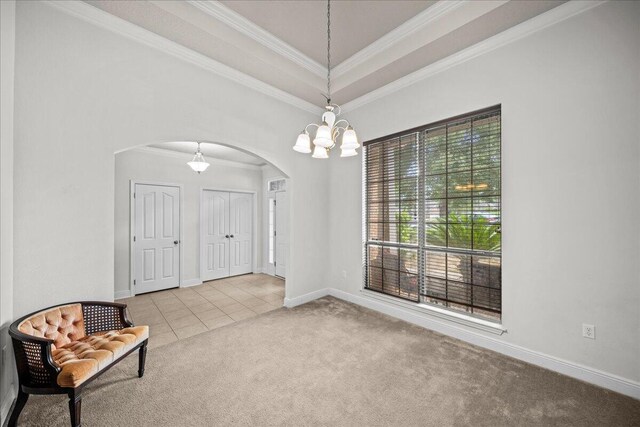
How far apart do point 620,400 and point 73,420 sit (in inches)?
152

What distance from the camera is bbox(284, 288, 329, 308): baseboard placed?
396cm

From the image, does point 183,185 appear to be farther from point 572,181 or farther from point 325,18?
point 572,181

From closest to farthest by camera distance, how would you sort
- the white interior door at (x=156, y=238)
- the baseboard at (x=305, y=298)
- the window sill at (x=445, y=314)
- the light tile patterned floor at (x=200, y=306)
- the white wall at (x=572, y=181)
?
the white wall at (x=572, y=181) → the window sill at (x=445, y=314) → the light tile patterned floor at (x=200, y=306) → the baseboard at (x=305, y=298) → the white interior door at (x=156, y=238)

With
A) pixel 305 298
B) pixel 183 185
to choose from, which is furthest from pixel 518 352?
pixel 183 185

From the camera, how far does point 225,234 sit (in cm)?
612

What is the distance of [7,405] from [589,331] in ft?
14.8

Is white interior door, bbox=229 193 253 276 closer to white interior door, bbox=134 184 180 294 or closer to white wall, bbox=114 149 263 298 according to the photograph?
white wall, bbox=114 149 263 298

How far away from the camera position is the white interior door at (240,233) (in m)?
6.24

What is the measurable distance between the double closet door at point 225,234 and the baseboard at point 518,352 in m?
3.64

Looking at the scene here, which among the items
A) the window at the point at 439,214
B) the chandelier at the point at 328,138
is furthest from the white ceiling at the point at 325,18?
the window at the point at 439,214

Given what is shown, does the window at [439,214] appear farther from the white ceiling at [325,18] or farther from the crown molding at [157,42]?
the crown molding at [157,42]

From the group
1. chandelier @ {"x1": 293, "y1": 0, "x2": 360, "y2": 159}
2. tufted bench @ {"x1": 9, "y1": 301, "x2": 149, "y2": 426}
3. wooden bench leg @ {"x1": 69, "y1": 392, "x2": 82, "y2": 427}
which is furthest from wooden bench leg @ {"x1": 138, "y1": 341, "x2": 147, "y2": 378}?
chandelier @ {"x1": 293, "y1": 0, "x2": 360, "y2": 159}

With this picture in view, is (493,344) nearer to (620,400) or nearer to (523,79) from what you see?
(620,400)

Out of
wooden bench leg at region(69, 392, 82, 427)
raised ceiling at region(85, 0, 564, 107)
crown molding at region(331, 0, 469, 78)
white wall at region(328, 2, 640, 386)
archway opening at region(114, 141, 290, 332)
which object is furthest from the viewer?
archway opening at region(114, 141, 290, 332)
